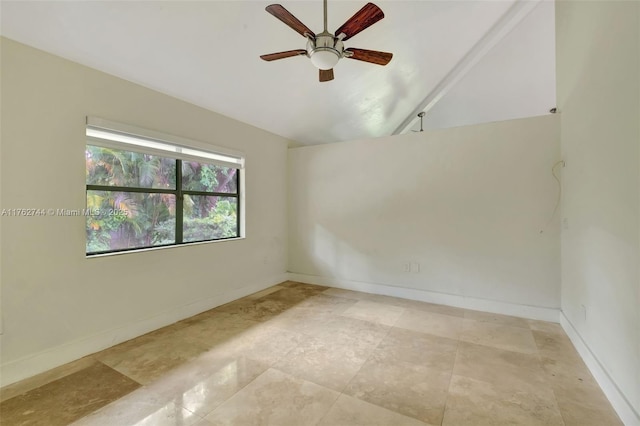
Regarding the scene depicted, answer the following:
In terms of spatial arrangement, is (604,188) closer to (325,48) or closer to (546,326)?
(546,326)

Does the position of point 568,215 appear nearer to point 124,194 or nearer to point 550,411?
point 550,411

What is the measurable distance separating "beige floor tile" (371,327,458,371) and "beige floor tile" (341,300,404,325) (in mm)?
313

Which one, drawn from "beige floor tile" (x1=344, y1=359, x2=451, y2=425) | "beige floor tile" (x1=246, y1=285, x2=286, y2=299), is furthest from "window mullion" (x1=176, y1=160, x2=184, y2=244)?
"beige floor tile" (x1=344, y1=359, x2=451, y2=425)

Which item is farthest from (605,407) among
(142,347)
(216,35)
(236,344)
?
(216,35)

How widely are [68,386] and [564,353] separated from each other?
407 centimetres

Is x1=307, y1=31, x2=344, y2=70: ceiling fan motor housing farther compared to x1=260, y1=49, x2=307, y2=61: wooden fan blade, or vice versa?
x1=260, y1=49, x2=307, y2=61: wooden fan blade

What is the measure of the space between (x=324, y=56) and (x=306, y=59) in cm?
129

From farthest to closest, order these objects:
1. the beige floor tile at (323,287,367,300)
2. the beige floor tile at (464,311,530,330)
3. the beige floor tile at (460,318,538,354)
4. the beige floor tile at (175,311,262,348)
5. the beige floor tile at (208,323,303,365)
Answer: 1. the beige floor tile at (323,287,367,300)
2. the beige floor tile at (464,311,530,330)
3. the beige floor tile at (175,311,262,348)
4. the beige floor tile at (460,318,538,354)
5. the beige floor tile at (208,323,303,365)

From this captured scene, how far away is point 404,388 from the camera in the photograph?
1.91 meters

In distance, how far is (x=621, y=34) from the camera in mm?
1699

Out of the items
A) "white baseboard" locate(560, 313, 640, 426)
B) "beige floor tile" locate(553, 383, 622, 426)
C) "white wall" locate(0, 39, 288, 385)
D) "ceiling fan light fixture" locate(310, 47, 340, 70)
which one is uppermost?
"ceiling fan light fixture" locate(310, 47, 340, 70)

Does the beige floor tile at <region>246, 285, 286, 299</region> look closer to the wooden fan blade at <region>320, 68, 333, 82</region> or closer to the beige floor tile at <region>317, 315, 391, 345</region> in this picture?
the beige floor tile at <region>317, 315, 391, 345</region>

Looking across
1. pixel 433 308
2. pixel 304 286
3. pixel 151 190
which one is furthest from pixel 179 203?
pixel 433 308

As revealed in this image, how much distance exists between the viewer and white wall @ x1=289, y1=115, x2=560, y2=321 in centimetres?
311
